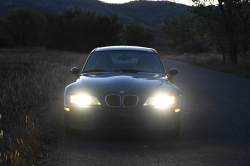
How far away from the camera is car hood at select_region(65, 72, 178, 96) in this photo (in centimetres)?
465

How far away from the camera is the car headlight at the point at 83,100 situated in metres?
4.64

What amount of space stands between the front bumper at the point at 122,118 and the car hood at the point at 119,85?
0.85 feet

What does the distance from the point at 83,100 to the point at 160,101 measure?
1.18 meters

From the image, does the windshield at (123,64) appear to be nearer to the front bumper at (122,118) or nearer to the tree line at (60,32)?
the front bumper at (122,118)

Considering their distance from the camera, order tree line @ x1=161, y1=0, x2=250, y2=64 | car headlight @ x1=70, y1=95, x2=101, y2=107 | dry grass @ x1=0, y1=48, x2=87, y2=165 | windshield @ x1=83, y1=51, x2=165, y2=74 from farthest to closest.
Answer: tree line @ x1=161, y1=0, x2=250, y2=64 → windshield @ x1=83, y1=51, x2=165, y2=74 → car headlight @ x1=70, y1=95, x2=101, y2=107 → dry grass @ x1=0, y1=48, x2=87, y2=165

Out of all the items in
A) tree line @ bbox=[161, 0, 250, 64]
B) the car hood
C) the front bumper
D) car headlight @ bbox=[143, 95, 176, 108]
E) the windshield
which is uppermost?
tree line @ bbox=[161, 0, 250, 64]

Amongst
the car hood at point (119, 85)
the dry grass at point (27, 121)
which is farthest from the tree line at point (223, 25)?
the car hood at point (119, 85)

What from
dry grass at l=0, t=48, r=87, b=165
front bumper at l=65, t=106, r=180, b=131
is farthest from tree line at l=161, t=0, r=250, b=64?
front bumper at l=65, t=106, r=180, b=131

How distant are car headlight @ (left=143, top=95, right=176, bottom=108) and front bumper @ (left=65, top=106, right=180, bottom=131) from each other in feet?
0.21

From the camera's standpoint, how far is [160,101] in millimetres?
4684

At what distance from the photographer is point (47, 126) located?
18.1ft

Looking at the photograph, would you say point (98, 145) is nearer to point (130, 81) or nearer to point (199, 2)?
point (130, 81)

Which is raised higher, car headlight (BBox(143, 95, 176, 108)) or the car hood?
the car hood

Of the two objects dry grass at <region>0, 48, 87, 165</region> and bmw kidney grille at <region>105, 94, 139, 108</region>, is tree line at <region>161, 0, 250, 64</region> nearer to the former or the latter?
dry grass at <region>0, 48, 87, 165</region>
